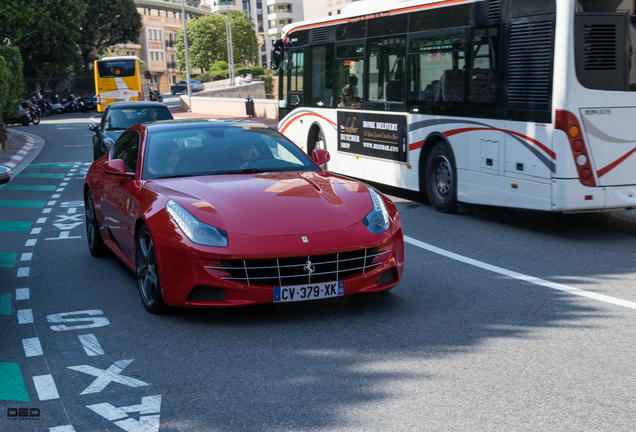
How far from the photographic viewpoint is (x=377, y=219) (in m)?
6.08

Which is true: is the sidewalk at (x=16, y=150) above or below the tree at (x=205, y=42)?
below

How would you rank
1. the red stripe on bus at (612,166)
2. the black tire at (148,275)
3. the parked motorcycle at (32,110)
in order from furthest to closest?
the parked motorcycle at (32,110) → the red stripe on bus at (612,166) → the black tire at (148,275)

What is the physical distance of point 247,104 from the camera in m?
45.2

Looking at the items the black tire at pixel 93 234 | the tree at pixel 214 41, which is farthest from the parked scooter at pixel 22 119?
the tree at pixel 214 41

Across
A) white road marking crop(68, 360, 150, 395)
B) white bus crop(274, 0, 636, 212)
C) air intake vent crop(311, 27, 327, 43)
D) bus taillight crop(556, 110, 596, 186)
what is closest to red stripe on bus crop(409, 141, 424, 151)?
white bus crop(274, 0, 636, 212)

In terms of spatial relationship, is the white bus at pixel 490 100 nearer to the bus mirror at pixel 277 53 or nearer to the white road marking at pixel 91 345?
the bus mirror at pixel 277 53

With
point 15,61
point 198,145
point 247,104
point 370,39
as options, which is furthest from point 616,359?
point 247,104

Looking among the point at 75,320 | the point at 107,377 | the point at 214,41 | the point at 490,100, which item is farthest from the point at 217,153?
the point at 214,41

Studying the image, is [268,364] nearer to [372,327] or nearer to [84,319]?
[372,327]

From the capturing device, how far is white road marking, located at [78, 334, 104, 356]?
5.29 metres

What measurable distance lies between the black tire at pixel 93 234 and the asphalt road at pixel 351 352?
14 cm

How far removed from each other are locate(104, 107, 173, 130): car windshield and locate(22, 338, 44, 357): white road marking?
11.3 meters

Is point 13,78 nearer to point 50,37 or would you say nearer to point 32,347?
point 50,37

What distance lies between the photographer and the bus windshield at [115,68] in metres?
49.8
